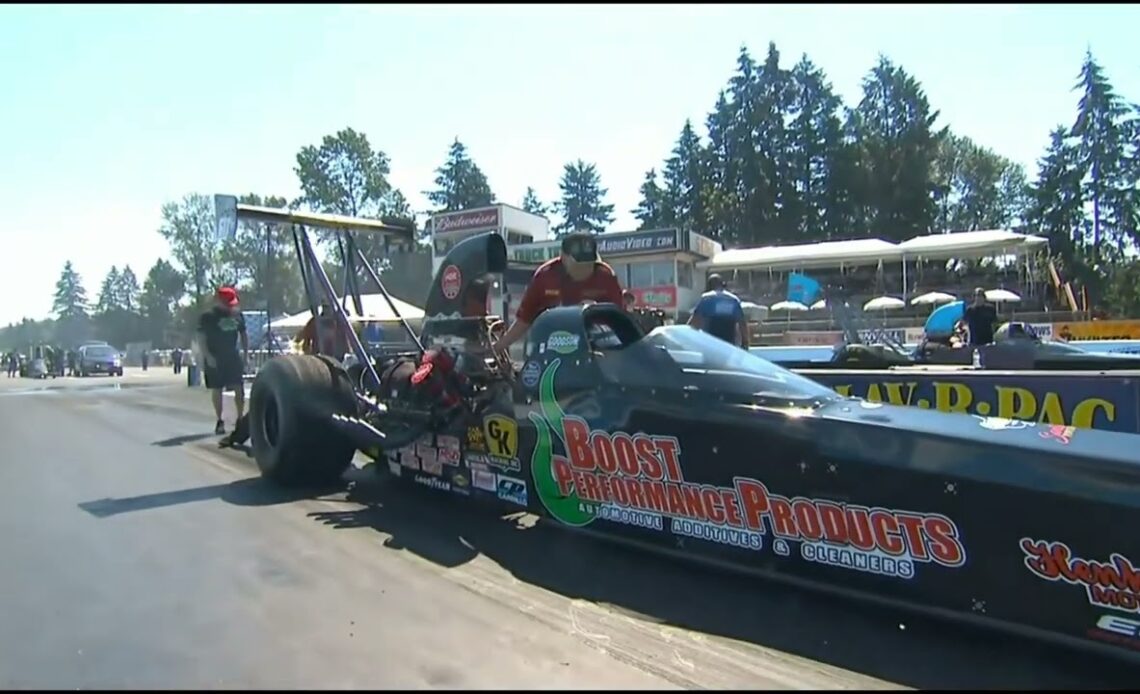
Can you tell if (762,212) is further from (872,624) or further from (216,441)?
(872,624)

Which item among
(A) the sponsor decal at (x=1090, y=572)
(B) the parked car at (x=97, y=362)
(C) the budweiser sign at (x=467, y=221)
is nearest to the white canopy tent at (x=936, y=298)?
(C) the budweiser sign at (x=467, y=221)

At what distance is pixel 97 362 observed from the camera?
1492 inches

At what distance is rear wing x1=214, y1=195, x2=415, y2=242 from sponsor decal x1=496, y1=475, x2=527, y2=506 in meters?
3.32

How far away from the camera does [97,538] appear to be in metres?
4.85

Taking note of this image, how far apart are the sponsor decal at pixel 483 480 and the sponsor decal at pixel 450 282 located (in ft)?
4.79

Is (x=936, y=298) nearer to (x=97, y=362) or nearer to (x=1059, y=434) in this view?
(x=1059, y=434)

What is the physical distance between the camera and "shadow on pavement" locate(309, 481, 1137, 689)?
9.76 ft

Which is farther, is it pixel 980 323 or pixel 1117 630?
pixel 980 323

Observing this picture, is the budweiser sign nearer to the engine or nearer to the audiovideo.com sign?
the audiovideo.com sign

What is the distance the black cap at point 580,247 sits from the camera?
5.59 meters

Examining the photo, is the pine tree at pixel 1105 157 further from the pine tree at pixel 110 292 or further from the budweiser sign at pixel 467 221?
the pine tree at pixel 110 292

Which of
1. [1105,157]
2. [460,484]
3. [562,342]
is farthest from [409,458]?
[1105,157]

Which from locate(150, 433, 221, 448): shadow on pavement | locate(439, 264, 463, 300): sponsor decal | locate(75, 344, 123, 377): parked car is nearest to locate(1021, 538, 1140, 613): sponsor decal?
locate(439, 264, 463, 300): sponsor decal

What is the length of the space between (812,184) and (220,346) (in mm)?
59659
